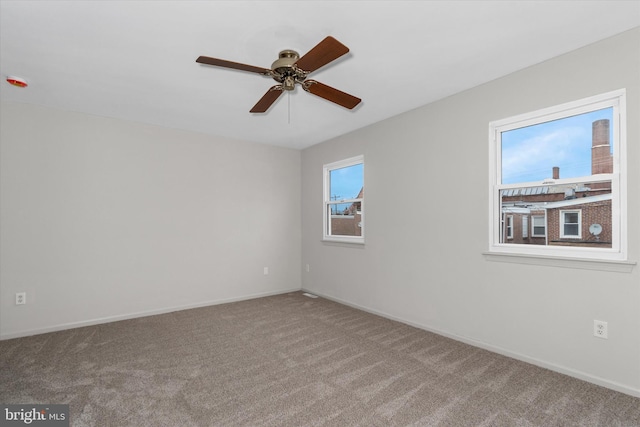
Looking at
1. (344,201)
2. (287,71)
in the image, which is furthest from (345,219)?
(287,71)

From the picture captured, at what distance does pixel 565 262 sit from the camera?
2352 millimetres

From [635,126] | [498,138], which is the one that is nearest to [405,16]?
[498,138]

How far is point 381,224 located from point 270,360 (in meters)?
2.07

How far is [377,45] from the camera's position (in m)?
2.23

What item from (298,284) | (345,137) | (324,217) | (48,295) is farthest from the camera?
(298,284)

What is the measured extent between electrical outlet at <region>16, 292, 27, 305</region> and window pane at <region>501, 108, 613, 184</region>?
4990 mm

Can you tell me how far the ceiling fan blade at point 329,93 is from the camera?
81.8 inches

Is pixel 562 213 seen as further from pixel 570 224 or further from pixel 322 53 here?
pixel 322 53

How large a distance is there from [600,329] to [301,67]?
2.78 m

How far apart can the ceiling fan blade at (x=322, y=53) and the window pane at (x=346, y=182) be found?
2.53 meters

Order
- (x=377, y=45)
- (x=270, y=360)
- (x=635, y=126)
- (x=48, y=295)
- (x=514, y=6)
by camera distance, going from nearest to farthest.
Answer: (x=514, y=6) → (x=635, y=126) → (x=377, y=45) → (x=270, y=360) → (x=48, y=295)

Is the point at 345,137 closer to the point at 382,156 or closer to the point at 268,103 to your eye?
the point at 382,156

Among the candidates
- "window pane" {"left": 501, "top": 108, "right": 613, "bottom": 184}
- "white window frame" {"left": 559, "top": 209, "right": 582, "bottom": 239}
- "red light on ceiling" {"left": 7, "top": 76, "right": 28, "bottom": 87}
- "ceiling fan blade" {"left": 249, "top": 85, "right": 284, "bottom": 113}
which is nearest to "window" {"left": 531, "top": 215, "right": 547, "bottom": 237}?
"white window frame" {"left": 559, "top": 209, "right": 582, "bottom": 239}

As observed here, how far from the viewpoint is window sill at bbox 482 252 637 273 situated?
210cm
